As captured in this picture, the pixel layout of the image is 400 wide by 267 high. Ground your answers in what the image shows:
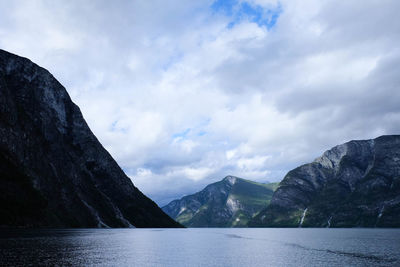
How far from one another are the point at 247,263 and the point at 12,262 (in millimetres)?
40269

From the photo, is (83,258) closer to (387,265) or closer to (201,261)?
(201,261)

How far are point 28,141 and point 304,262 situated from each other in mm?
185940

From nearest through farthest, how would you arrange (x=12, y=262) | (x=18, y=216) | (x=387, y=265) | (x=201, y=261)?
(x=12, y=262) < (x=387, y=265) < (x=201, y=261) < (x=18, y=216)

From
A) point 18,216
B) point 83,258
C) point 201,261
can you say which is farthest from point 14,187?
point 201,261

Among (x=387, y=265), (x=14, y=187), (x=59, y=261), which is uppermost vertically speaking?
(x=14, y=187)

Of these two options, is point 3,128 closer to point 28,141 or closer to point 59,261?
point 28,141

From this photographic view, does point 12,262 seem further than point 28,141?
No

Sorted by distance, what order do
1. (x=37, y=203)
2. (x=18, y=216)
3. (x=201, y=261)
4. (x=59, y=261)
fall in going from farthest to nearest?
(x=37, y=203) → (x=18, y=216) → (x=201, y=261) → (x=59, y=261)

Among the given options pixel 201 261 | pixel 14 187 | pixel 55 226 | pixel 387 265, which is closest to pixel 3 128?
pixel 14 187

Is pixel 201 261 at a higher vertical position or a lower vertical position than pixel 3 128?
lower

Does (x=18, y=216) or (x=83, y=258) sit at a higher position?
(x=18, y=216)

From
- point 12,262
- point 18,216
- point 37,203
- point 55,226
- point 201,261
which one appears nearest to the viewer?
point 12,262

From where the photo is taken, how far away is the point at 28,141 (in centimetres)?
19888

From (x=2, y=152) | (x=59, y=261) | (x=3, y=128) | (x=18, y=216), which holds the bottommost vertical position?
(x=59, y=261)
